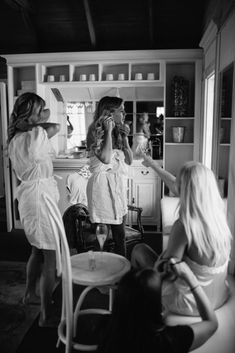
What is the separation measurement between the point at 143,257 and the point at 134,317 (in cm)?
81

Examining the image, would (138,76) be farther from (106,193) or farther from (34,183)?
(34,183)

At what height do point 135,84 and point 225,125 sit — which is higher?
point 135,84

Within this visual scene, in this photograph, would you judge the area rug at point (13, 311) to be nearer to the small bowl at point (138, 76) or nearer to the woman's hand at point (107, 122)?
the woman's hand at point (107, 122)

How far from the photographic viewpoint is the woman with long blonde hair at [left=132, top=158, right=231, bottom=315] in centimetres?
150

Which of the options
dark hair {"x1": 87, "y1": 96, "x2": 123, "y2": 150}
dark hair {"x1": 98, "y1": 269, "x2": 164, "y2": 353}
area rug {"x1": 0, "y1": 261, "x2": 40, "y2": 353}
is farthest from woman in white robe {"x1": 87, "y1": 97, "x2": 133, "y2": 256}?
dark hair {"x1": 98, "y1": 269, "x2": 164, "y2": 353}

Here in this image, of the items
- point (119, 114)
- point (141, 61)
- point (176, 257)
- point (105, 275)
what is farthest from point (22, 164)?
point (141, 61)

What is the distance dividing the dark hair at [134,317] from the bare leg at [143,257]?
0.72 meters

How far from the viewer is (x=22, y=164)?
2379 millimetres

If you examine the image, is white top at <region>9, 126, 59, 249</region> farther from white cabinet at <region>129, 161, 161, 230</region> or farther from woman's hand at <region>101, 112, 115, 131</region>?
white cabinet at <region>129, 161, 161, 230</region>

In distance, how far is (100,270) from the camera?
1.88m

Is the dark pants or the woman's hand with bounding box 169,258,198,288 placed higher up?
the woman's hand with bounding box 169,258,198,288

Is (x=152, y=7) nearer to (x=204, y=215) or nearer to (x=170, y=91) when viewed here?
(x=170, y=91)

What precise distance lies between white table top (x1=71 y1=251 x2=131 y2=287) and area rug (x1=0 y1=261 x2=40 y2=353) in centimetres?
71

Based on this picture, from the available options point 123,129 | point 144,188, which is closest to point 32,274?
point 123,129
